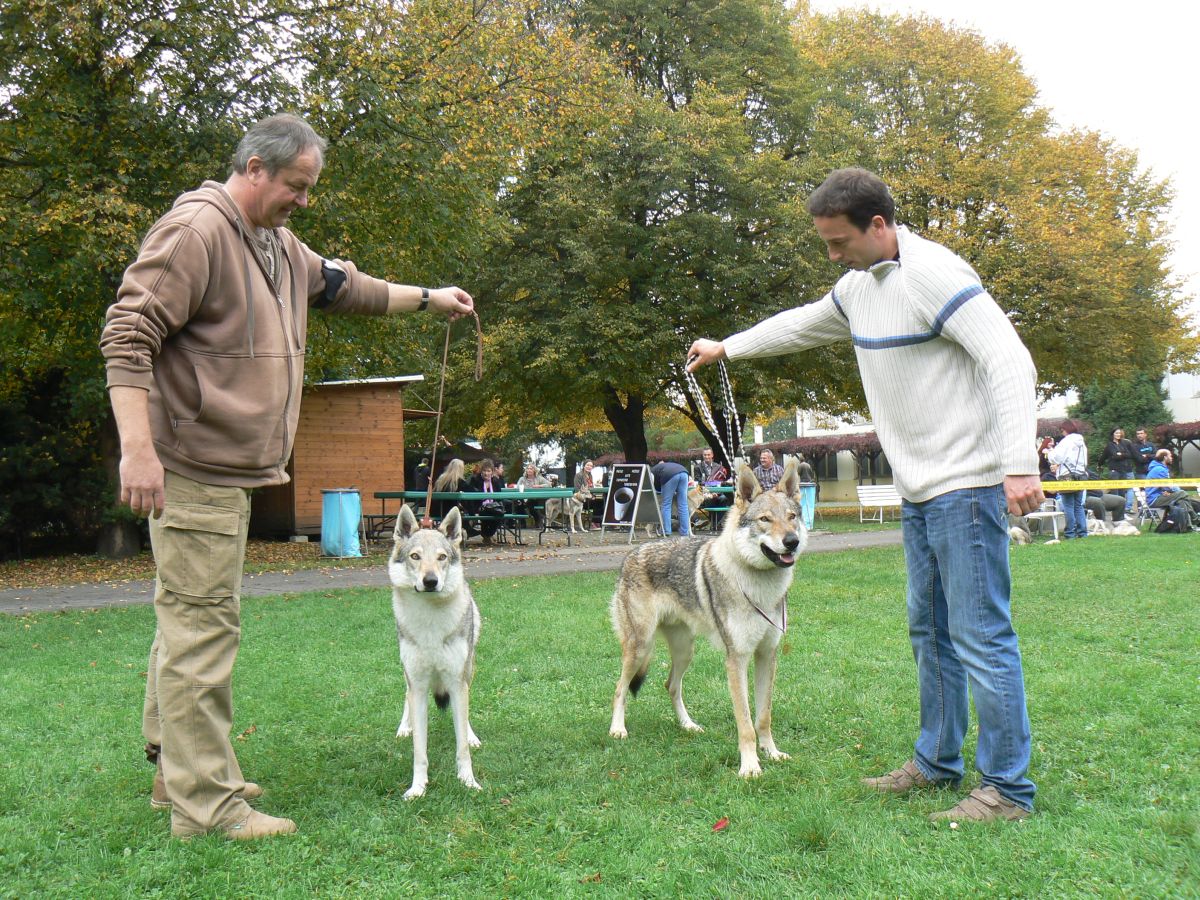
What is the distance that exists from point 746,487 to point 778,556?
427 mm

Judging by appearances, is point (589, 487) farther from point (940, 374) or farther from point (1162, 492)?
point (940, 374)

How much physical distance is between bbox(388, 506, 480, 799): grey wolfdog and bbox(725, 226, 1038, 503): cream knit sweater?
222 cm

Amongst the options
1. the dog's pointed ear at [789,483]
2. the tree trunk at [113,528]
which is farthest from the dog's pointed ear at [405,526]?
the tree trunk at [113,528]

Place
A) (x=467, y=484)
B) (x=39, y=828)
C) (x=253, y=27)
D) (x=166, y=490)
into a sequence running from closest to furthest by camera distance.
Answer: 1. (x=166, y=490)
2. (x=39, y=828)
3. (x=253, y=27)
4. (x=467, y=484)

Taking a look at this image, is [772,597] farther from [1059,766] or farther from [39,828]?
[39,828]

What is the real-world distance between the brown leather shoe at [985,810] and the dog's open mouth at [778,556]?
1366 millimetres

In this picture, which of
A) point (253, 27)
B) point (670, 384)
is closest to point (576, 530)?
point (670, 384)

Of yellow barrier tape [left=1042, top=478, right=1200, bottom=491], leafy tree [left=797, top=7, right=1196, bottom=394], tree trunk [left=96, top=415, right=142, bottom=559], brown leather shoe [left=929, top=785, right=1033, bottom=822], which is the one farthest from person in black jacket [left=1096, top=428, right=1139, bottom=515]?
tree trunk [left=96, top=415, right=142, bottom=559]

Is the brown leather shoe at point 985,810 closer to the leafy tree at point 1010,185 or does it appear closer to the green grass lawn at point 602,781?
the green grass lawn at point 602,781

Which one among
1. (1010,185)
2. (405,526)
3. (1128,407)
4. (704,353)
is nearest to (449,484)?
(405,526)

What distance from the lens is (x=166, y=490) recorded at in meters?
3.57

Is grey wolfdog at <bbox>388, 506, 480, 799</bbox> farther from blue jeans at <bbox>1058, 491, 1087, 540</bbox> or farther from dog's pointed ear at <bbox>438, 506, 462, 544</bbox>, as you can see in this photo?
blue jeans at <bbox>1058, 491, 1087, 540</bbox>

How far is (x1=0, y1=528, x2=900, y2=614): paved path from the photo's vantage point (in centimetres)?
1171

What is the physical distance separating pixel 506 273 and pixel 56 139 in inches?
471
